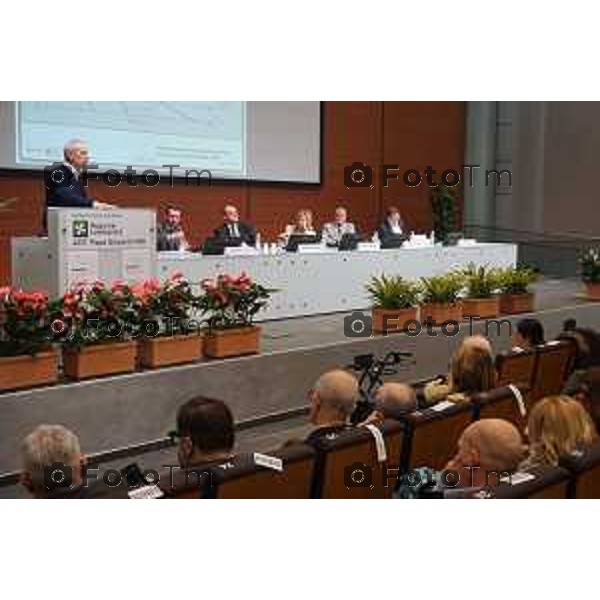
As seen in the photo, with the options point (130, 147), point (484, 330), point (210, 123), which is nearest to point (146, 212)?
point (484, 330)

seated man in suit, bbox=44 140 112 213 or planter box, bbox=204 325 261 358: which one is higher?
seated man in suit, bbox=44 140 112 213

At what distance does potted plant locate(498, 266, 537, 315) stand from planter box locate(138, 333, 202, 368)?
3.33 m

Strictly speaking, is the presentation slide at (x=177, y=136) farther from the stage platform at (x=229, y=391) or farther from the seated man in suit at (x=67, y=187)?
the stage platform at (x=229, y=391)

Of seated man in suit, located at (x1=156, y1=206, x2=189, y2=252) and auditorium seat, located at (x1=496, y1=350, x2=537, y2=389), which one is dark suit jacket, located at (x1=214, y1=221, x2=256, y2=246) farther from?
auditorium seat, located at (x1=496, y1=350, x2=537, y2=389)

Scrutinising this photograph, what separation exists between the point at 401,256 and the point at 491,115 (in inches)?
235

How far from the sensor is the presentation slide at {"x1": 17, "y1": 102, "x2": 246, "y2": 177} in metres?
8.70

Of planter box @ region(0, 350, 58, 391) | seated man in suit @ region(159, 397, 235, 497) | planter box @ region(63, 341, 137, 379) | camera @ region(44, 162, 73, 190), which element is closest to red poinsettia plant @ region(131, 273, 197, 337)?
planter box @ region(63, 341, 137, 379)

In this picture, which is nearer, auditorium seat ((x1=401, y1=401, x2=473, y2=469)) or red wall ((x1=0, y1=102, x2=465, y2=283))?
auditorium seat ((x1=401, y1=401, x2=473, y2=469))

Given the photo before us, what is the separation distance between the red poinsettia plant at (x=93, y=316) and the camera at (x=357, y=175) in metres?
7.63

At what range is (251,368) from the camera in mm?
5223

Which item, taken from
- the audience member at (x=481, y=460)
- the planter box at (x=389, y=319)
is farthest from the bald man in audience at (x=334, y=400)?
the planter box at (x=389, y=319)

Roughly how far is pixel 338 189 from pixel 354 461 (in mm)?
9610

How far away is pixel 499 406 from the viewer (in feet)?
11.4

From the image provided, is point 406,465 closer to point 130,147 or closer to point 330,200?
point 130,147
